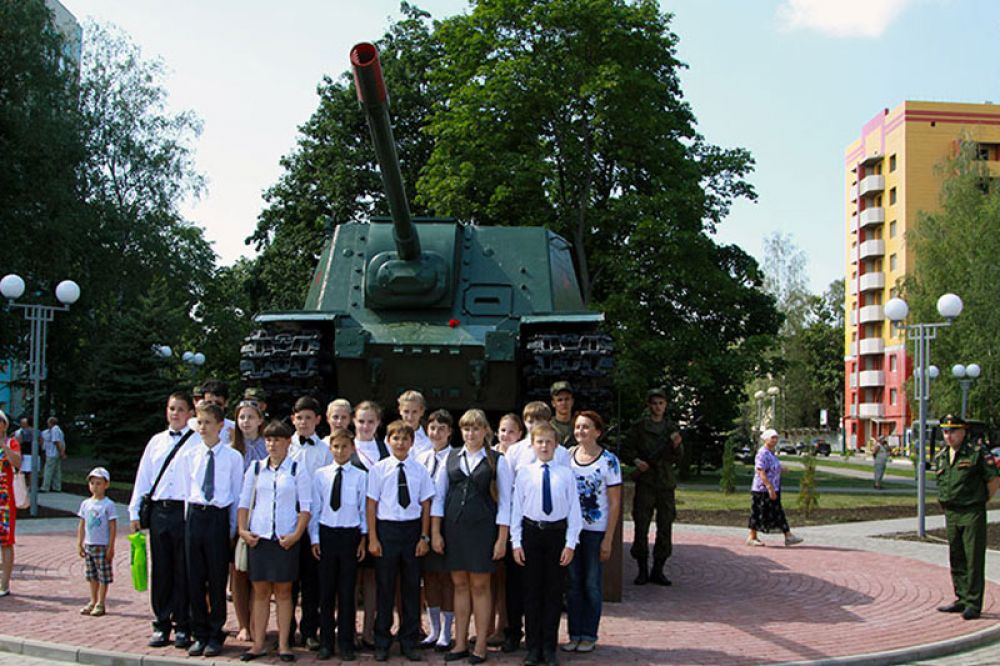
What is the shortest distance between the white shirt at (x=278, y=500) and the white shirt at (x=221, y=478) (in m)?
0.19

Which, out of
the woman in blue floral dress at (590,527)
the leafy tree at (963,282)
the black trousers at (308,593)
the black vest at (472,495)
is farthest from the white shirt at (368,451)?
the leafy tree at (963,282)

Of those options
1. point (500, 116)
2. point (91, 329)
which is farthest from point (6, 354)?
point (500, 116)

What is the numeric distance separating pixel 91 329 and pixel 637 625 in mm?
31094

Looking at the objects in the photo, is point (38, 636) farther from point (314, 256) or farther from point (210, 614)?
point (314, 256)

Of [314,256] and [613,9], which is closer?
[613,9]

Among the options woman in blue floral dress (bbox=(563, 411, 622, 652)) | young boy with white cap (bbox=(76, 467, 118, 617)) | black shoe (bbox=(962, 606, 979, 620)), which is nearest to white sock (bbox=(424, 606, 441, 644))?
woman in blue floral dress (bbox=(563, 411, 622, 652))

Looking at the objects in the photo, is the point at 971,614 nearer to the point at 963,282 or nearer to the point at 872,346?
the point at 963,282

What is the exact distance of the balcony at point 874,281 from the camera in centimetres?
6688

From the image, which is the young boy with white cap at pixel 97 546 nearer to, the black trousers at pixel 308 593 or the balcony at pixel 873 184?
the black trousers at pixel 308 593

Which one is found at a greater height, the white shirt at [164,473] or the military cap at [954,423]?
the military cap at [954,423]

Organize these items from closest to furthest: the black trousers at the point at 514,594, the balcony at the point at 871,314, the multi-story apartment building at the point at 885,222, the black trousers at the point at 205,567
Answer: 1. the black trousers at the point at 205,567
2. the black trousers at the point at 514,594
3. the multi-story apartment building at the point at 885,222
4. the balcony at the point at 871,314

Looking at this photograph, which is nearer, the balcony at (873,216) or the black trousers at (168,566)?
the black trousers at (168,566)

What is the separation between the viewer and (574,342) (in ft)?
32.9

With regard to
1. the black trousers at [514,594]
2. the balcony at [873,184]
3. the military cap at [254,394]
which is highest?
the balcony at [873,184]
